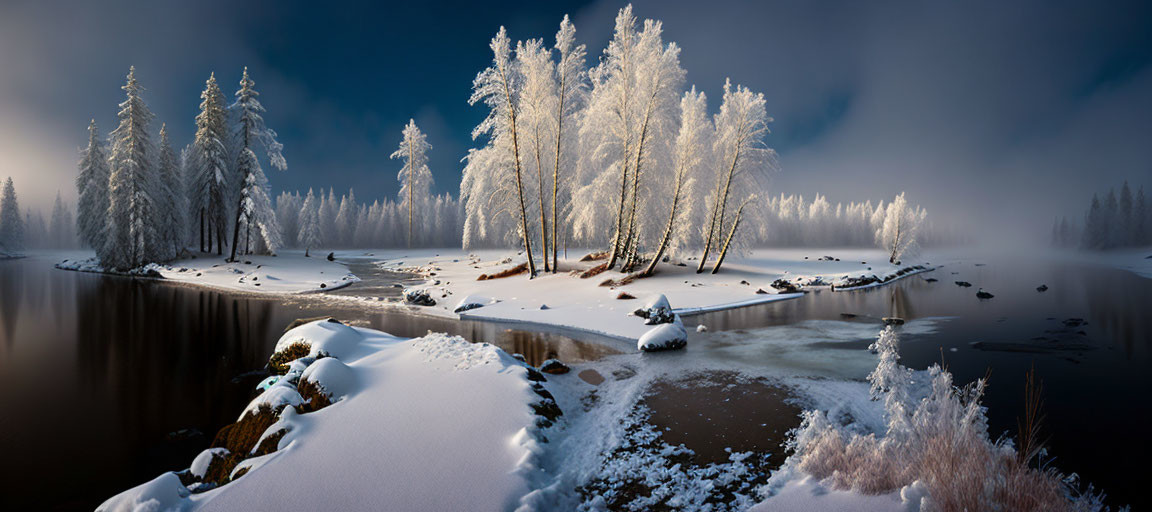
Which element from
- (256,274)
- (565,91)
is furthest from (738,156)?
(256,274)

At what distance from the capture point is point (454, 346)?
29.8 feet

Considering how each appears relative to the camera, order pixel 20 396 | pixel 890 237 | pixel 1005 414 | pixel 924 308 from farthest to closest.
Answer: pixel 890 237
pixel 924 308
pixel 20 396
pixel 1005 414

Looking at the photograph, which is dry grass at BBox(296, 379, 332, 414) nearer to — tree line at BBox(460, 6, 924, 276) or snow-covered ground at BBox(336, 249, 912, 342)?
snow-covered ground at BBox(336, 249, 912, 342)

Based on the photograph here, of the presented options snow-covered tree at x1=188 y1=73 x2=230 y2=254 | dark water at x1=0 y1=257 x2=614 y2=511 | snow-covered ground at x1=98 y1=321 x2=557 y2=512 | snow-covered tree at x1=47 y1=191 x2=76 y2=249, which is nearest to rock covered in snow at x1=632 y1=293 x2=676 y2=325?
dark water at x1=0 y1=257 x2=614 y2=511

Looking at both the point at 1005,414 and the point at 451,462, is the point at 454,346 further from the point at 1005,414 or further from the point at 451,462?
the point at 1005,414

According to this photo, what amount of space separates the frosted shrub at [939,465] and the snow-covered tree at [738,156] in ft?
77.0

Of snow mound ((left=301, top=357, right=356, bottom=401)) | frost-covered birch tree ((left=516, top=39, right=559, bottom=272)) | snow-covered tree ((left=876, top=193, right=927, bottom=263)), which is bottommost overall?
snow mound ((left=301, top=357, right=356, bottom=401))

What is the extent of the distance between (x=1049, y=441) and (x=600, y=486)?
6.60 m

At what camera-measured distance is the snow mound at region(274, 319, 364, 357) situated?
9023 mm

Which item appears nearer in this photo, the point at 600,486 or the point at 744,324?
the point at 600,486

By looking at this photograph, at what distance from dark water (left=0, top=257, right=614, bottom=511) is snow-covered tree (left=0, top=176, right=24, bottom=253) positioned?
7370 cm

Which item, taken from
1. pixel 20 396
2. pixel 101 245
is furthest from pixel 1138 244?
pixel 101 245

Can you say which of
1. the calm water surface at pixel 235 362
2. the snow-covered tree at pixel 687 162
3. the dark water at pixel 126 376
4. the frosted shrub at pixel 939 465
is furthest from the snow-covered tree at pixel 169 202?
the frosted shrub at pixel 939 465

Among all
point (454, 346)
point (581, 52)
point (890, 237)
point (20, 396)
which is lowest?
point (20, 396)
